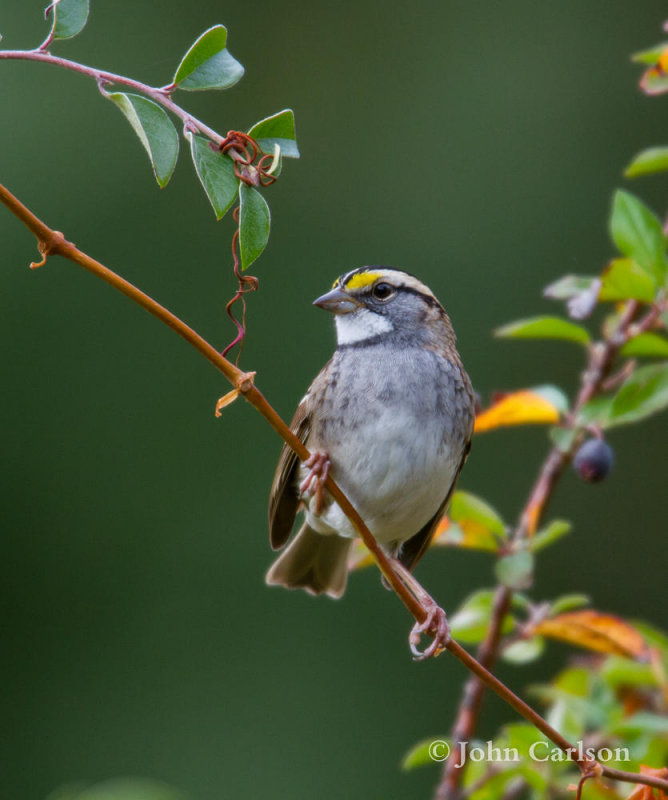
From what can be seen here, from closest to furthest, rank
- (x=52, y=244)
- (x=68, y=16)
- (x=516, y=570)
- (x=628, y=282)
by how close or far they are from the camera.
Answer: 1. (x=52, y=244)
2. (x=68, y=16)
3. (x=628, y=282)
4. (x=516, y=570)

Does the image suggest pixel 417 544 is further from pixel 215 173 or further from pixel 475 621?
pixel 215 173

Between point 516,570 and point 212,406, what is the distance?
3.92 metres

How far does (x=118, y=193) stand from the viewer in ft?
20.6

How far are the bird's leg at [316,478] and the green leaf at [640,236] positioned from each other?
73 cm

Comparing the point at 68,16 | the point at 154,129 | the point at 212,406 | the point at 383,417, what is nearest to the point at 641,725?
the point at 383,417

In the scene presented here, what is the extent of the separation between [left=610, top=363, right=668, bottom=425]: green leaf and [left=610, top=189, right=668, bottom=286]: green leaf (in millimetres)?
166

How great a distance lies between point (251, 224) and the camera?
5.09 feet

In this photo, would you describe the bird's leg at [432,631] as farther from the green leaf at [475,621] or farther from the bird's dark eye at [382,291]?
the bird's dark eye at [382,291]

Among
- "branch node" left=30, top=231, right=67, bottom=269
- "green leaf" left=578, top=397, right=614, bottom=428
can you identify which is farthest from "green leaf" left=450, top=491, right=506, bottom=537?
"branch node" left=30, top=231, right=67, bottom=269

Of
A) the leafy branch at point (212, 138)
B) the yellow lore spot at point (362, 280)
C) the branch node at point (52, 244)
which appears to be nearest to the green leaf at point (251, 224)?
the leafy branch at point (212, 138)

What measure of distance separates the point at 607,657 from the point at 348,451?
2.51 ft

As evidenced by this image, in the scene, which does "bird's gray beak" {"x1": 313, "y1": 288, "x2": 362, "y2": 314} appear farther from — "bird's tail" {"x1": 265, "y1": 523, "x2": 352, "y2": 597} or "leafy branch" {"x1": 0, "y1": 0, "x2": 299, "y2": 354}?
"leafy branch" {"x1": 0, "y1": 0, "x2": 299, "y2": 354}

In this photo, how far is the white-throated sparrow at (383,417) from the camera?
8.72 feet

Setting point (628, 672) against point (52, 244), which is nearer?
point (52, 244)
